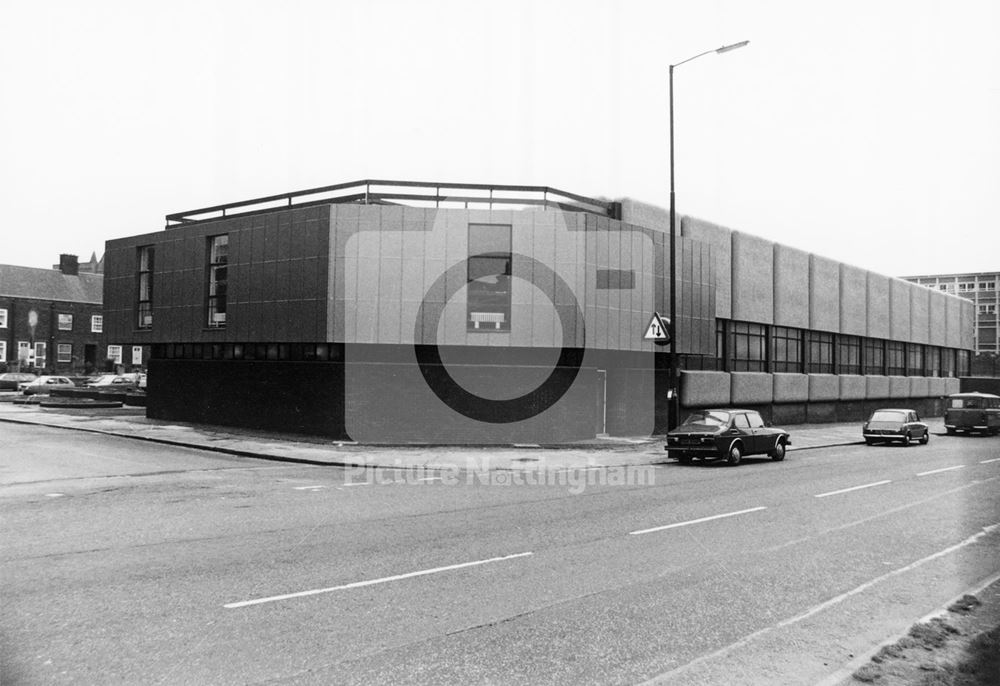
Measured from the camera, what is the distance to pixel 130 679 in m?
4.90

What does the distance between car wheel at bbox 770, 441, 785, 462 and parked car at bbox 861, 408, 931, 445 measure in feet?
30.7

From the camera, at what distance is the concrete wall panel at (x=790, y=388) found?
3562 cm

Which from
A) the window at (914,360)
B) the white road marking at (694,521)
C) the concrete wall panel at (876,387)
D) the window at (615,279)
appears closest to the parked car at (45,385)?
the window at (615,279)

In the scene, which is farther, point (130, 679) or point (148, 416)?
point (148, 416)

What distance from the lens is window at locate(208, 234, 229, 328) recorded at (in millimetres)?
25922

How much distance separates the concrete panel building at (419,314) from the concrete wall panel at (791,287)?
731 cm

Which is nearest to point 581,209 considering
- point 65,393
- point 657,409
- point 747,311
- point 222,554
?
point 657,409

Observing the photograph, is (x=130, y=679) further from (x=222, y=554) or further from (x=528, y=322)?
(x=528, y=322)

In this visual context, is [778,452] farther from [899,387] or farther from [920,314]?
[920,314]

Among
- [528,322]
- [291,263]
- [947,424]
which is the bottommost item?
[947,424]

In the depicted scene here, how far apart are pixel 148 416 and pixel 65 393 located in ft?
50.5

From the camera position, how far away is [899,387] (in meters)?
47.8

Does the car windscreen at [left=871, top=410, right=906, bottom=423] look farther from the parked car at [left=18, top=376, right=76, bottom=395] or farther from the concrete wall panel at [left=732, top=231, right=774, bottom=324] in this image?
the parked car at [left=18, top=376, right=76, bottom=395]

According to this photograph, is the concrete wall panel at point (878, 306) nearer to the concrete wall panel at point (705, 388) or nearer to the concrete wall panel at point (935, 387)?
the concrete wall panel at point (935, 387)
